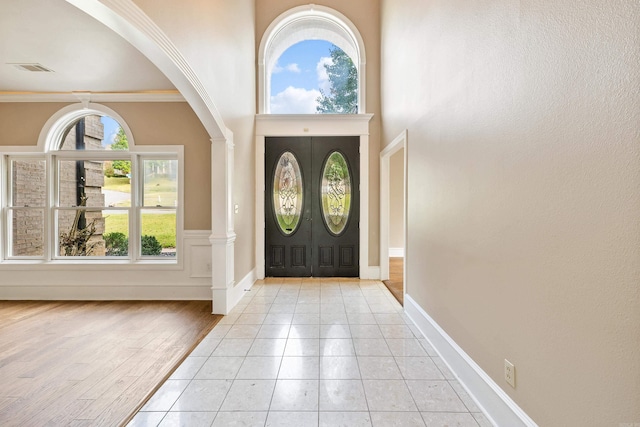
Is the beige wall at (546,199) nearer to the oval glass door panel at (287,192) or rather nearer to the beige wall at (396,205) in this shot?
the oval glass door panel at (287,192)

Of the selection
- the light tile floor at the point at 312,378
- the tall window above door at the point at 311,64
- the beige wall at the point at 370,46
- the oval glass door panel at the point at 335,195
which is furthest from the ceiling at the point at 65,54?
the light tile floor at the point at 312,378

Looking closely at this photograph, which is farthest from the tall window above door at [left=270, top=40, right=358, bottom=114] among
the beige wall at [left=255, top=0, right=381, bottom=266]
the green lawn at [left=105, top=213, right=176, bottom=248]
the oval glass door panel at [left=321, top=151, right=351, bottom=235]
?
the green lawn at [left=105, top=213, right=176, bottom=248]

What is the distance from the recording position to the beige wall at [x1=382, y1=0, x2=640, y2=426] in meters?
1.07

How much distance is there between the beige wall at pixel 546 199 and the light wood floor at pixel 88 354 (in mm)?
2333

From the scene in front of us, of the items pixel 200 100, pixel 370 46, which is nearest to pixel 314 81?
pixel 370 46

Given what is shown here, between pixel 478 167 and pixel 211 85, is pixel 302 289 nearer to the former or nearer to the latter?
pixel 211 85

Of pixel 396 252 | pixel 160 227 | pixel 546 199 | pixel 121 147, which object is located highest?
pixel 121 147

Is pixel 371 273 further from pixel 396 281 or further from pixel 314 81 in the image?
pixel 314 81

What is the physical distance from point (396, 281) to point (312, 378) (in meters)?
3.16

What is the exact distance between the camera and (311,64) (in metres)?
5.66

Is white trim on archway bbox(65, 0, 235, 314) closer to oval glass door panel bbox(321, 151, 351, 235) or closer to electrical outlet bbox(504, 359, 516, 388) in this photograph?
oval glass door panel bbox(321, 151, 351, 235)

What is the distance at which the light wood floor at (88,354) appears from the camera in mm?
1996

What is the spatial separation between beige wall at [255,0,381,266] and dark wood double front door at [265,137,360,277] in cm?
27

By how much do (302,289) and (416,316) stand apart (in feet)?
6.29
